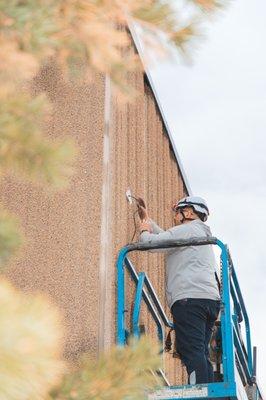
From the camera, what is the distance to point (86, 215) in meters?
6.09

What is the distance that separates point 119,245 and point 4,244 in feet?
15.0

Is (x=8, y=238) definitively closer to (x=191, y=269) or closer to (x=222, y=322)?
(x=222, y=322)

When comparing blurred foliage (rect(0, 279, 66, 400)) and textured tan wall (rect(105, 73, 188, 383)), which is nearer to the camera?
blurred foliage (rect(0, 279, 66, 400))

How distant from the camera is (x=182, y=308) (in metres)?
6.04

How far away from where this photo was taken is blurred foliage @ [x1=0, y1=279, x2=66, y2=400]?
68.5 inches

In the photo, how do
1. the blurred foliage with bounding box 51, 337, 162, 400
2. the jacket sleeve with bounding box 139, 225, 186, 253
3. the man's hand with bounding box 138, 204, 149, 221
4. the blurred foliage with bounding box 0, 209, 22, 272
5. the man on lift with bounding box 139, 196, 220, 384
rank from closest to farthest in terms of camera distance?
the blurred foliage with bounding box 0, 209, 22, 272 → the blurred foliage with bounding box 51, 337, 162, 400 → the man on lift with bounding box 139, 196, 220, 384 → the jacket sleeve with bounding box 139, 225, 186, 253 → the man's hand with bounding box 138, 204, 149, 221

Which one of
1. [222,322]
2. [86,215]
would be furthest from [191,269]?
[86,215]

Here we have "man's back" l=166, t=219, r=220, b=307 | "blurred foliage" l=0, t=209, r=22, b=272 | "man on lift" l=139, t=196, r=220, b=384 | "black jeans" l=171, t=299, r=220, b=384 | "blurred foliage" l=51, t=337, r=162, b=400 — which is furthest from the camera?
"man's back" l=166, t=219, r=220, b=307

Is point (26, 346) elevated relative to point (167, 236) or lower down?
lower down

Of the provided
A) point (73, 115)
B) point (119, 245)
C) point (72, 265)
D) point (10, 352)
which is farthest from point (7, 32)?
point (119, 245)

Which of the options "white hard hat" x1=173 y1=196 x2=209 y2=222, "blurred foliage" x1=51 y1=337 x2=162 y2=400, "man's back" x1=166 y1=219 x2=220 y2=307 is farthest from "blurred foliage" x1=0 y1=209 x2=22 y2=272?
"white hard hat" x1=173 y1=196 x2=209 y2=222

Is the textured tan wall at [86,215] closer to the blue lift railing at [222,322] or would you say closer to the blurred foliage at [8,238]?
the blue lift railing at [222,322]

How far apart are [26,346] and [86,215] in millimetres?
4332

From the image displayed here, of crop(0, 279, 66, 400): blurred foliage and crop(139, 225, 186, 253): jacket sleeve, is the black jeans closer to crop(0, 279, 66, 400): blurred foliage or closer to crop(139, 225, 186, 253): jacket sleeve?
crop(139, 225, 186, 253): jacket sleeve
